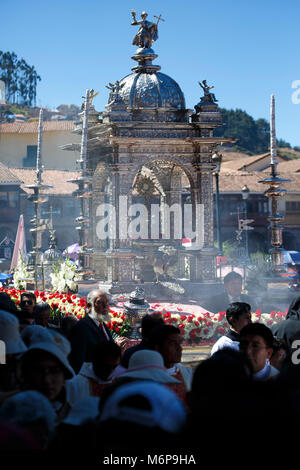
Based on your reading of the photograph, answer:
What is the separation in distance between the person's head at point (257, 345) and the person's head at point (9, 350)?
74.1 inches

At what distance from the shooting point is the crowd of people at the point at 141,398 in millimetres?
2652

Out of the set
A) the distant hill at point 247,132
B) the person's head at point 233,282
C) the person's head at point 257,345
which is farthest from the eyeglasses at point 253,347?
the distant hill at point 247,132

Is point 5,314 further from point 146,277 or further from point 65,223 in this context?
point 65,223

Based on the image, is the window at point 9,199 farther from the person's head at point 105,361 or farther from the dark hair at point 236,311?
the person's head at point 105,361

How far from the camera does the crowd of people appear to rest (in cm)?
265

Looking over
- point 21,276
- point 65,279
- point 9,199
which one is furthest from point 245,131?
point 65,279

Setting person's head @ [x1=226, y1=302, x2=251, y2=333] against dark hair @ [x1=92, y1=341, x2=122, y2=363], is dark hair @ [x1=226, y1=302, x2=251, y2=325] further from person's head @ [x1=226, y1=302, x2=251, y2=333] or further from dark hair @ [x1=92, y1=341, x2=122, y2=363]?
dark hair @ [x1=92, y1=341, x2=122, y2=363]

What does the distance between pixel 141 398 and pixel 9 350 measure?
92.6 inches

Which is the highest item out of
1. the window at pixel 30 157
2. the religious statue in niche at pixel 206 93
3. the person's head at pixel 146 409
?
the window at pixel 30 157

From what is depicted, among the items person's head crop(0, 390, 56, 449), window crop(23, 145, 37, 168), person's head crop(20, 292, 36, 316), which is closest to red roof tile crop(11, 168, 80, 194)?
window crop(23, 145, 37, 168)

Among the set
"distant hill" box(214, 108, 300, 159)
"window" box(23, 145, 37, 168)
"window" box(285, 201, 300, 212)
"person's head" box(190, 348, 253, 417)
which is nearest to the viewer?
"person's head" box(190, 348, 253, 417)

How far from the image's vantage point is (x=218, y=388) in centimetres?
315
